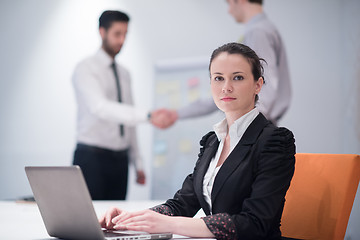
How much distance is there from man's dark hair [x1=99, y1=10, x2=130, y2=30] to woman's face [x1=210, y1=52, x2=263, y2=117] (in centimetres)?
338

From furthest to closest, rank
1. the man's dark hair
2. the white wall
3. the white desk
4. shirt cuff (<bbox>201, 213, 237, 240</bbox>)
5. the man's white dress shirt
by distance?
1. the man's dark hair
2. the man's white dress shirt
3. the white wall
4. the white desk
5. shirt cuff (<bbox>201, 213, 237, 240</bbox>)

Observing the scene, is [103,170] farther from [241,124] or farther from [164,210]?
[241,124]

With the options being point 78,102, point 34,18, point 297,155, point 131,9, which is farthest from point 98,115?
point 297,155

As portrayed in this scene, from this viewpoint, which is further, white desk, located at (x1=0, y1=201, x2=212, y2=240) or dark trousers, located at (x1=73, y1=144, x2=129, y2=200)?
dark trousers, located at (x1=73, y1=144, x2=129, y2=200)

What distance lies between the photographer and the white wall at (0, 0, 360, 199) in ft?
12.8

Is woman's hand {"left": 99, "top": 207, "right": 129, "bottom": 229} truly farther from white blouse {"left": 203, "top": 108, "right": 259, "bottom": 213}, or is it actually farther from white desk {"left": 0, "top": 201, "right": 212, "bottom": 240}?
white blouse {"left": 203, "top": 108, "right": 259, "bottom": 213}

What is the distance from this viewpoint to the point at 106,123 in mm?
4355

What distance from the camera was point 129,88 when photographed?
4.48 metres

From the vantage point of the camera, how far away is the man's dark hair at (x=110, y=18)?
458 cm

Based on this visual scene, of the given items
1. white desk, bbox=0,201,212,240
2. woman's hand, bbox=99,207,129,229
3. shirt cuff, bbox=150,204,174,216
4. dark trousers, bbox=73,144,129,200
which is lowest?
dark trousers, bbox=73,144,129,200

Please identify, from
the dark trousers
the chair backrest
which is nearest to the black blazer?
the chair backrest

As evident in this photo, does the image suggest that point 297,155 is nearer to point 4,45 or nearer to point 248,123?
point 248,123

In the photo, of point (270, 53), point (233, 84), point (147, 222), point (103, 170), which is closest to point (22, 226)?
point (147, 222)

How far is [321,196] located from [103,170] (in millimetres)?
3009
